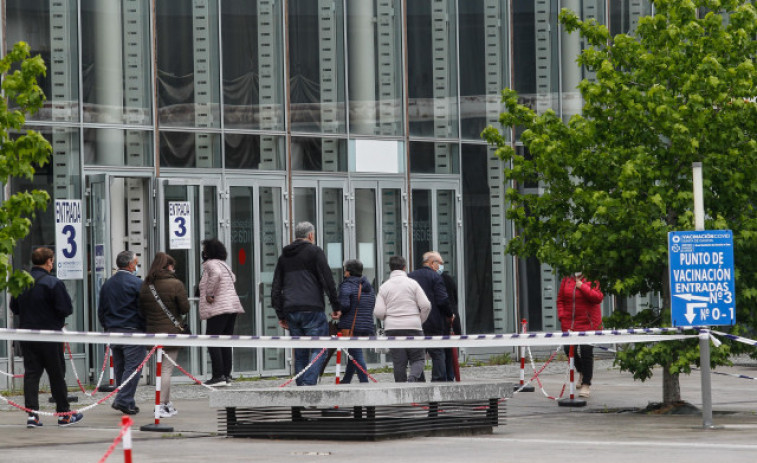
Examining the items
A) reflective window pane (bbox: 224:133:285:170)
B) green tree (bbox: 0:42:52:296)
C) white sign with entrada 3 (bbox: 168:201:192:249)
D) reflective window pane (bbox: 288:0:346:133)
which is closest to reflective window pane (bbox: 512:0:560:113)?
reflective window pane (bbox: 288:0:346:133)

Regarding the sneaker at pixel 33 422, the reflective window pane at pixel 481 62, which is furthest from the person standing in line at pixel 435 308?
the reflective window pane at pixel 481 62

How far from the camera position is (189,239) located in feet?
70.9

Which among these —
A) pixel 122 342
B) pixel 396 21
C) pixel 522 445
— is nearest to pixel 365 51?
pixel 396 21

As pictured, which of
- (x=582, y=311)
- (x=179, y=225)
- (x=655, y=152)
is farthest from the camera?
(x=179, y=225)

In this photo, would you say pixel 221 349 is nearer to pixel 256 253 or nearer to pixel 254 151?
pixel 256 253

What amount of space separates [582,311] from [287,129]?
647cm

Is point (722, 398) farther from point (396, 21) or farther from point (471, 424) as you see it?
point (396, 21)

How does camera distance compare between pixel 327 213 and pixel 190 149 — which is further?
pixel 327 213

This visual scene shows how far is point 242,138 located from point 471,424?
381 inches

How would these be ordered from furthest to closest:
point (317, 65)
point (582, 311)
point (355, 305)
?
point (317, 65)
point (355, 305)
point (582, 311)

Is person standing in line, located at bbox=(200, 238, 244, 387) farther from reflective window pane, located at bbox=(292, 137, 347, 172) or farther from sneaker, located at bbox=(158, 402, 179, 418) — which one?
reflective window pane, located at bbox=(292, 137, 347, 172)

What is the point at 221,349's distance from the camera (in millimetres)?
20031

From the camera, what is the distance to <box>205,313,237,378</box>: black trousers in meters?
19.5

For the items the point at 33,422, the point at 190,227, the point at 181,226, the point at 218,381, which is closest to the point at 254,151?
the point at 190,227
